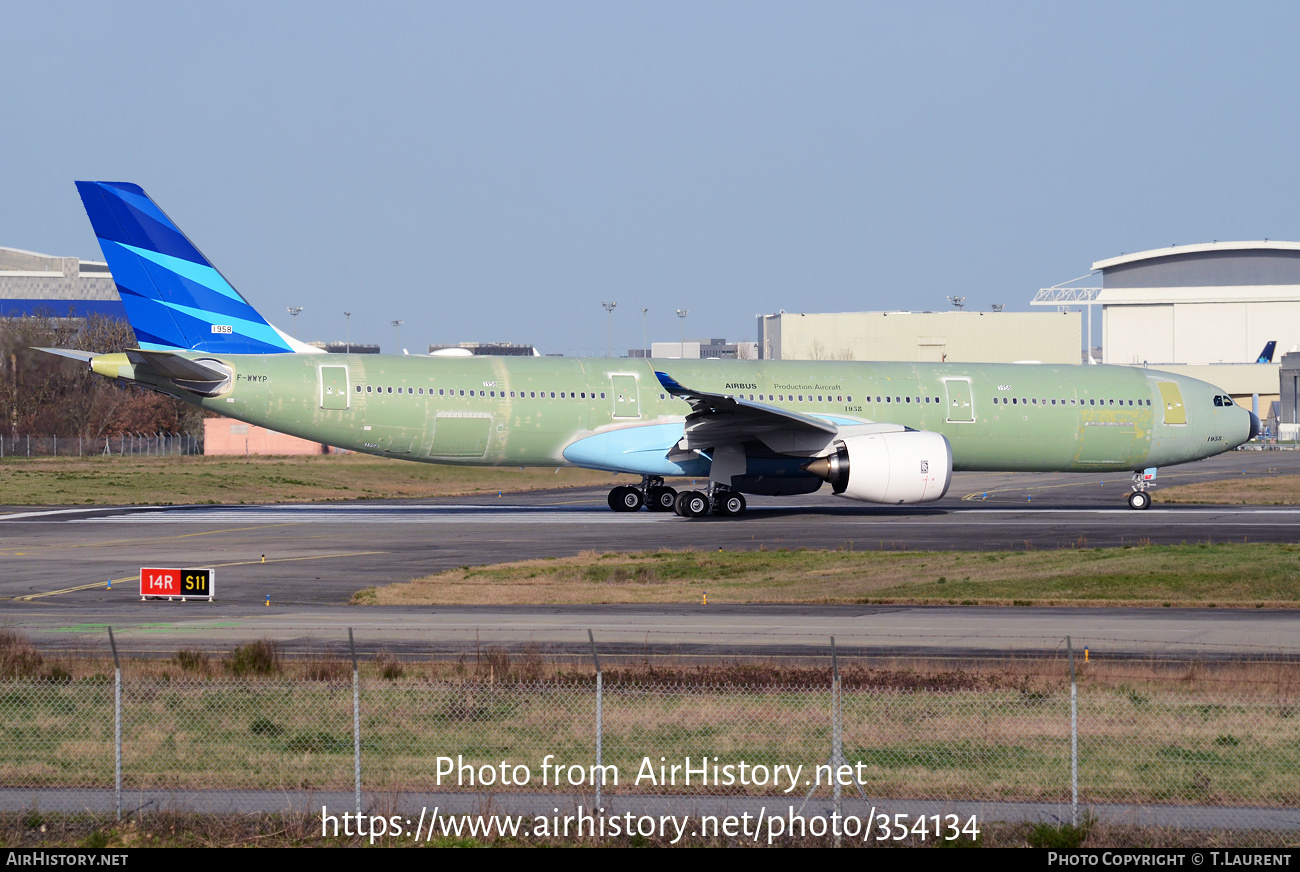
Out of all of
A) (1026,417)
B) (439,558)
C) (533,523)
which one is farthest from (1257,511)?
(439,558)

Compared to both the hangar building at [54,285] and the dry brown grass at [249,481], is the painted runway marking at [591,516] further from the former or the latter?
the hangar building at [54,285]

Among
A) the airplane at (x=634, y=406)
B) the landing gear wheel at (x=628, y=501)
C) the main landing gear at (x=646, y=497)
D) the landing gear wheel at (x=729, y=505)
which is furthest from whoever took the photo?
the landing gear wheel at (x=628, y=501)

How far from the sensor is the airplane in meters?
33.7

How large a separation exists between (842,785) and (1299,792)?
3874 millimetres

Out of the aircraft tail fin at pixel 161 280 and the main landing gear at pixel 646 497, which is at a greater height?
the aircraft tail fin at pixel 161 280

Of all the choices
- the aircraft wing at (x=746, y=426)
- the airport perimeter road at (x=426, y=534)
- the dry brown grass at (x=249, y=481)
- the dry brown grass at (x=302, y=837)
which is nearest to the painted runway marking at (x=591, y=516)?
the airport perimeter road at (x=426, y=534)

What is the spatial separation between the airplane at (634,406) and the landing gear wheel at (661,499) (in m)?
0.04

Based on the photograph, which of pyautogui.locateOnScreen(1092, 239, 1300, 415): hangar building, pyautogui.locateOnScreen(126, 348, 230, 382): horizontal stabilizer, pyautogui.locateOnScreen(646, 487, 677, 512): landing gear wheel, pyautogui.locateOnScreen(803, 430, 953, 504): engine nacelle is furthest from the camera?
pyautogui.locateOnScreen(1092, 239, 1300, 415): hangar building

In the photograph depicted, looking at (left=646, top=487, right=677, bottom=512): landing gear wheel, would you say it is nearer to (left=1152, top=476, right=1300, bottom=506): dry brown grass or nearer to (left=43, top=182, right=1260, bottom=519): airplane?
(left=43, top=182, right=1260, bottom=519): airplane

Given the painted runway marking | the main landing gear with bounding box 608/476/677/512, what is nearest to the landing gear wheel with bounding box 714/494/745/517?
the painted runway marking

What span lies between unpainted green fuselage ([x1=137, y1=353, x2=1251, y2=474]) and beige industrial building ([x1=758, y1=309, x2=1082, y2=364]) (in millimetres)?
81404

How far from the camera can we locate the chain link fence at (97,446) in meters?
72.2

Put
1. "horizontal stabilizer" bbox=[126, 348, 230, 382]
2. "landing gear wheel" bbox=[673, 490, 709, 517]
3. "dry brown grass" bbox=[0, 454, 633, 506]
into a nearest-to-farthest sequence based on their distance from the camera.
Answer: "horizontal stabilizer" bbox=[126, 348, 230, 382] < "landing gear wheel" bbox=[673, 490, 709, 517] < "dry brown grass" bbox=[0, 454, 633, 506]
